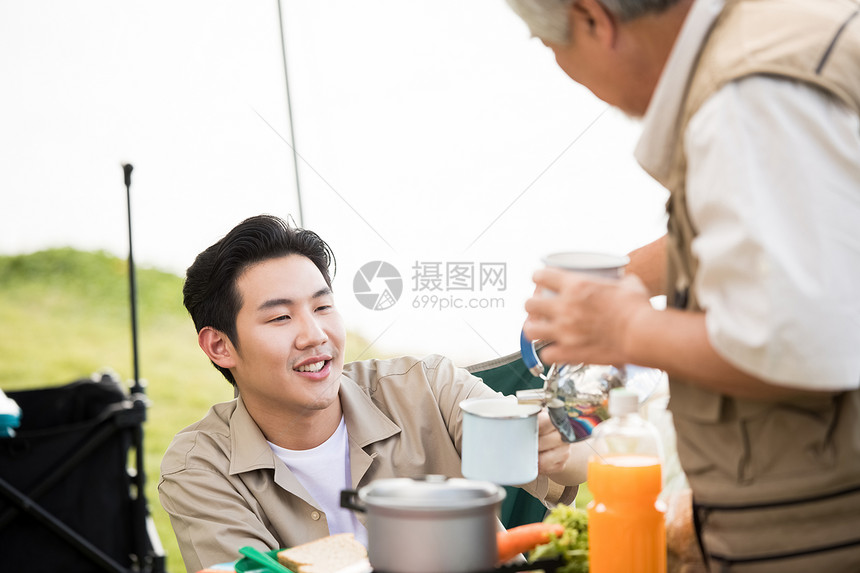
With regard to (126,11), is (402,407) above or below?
below

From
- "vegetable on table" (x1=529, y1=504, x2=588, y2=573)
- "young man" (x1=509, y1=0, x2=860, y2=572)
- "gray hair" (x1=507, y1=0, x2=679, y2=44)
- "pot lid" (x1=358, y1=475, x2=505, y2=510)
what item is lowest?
"vegetable on table" (x1=529, y1=504, x2=588, y2=573)

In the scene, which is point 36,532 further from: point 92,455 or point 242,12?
point 242,12

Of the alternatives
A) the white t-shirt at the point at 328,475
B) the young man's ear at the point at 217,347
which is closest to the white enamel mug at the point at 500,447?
the white t-shirt at the point at 328,475

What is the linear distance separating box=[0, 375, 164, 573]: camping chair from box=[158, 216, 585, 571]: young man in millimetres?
390

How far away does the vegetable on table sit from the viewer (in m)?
1.00

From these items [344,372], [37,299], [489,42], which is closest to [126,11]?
[37,299]

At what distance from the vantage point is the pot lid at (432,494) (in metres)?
0.79

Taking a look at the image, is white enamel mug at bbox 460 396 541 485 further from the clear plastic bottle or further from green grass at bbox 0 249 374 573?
green grass at bbox 0 249 374 573

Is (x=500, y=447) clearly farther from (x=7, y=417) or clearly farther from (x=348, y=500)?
(x=7, y=417)

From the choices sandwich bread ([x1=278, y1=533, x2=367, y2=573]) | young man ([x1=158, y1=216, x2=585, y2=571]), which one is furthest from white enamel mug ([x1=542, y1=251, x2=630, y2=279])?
young man ([x1=158, y1=216, x2=585, y2=571])

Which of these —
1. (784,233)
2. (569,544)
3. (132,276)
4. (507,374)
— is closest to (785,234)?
(784,233)

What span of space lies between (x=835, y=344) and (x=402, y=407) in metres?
1.23

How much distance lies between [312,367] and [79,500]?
0.80m

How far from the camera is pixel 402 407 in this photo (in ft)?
5.98
